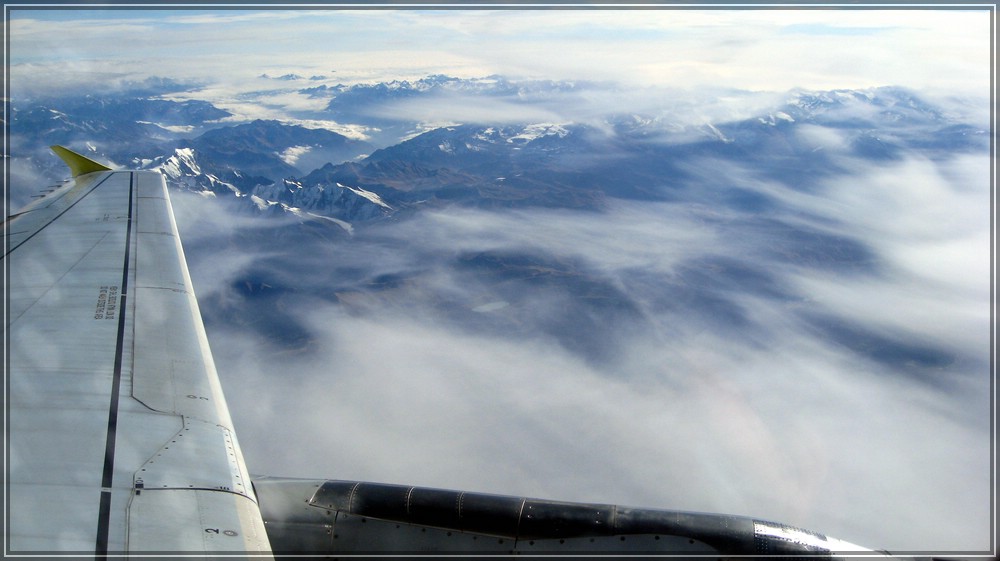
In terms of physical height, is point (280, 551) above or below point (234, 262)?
above

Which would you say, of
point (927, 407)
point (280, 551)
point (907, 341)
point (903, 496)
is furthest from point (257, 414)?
point (907, 341)

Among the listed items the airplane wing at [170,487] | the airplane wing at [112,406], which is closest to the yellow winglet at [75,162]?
the airplane wing at [112,406]

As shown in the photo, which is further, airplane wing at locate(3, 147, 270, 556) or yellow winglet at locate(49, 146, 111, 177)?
yellow winglet at locate(49, 146, 111, 177)

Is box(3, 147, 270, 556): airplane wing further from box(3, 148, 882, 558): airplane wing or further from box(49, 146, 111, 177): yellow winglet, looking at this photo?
box(49, 146, 111, 177): yellow winglet

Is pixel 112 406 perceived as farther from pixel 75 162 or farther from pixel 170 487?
pixel 75 162

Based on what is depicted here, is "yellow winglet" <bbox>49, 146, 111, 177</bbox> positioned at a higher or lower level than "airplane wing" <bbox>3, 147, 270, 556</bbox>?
higher

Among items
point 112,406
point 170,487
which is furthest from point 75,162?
point 170,487

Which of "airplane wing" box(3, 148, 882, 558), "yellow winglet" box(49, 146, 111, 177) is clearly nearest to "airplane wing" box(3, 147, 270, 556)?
"airplane wing" box(3, 148, 882, 558)

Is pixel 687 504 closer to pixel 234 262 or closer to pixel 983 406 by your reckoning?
pixel 983 406
